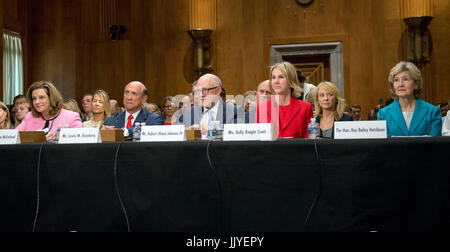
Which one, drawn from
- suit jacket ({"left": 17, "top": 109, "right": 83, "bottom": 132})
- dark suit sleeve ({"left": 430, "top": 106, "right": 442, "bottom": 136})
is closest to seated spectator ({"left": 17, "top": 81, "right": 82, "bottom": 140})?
suit jacket ({"left": 17, "top": 109, "right": 83, "bottom": 132})

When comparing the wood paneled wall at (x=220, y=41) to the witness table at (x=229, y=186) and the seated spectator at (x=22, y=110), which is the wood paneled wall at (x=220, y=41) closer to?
the seated spectator at (x=22, y=110)

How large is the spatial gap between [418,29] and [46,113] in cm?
547

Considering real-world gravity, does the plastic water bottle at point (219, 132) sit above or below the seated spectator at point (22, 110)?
below

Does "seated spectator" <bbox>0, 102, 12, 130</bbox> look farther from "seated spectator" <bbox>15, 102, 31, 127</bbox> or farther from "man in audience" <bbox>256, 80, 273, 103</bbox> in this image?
"man in audience" <bbox>256, 80, 273, 103</bbox>

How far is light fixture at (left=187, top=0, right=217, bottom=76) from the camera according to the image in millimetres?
7891

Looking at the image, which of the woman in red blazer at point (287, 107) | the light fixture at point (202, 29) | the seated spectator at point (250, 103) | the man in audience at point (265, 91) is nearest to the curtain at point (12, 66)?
the light fixture at point (202, 29)

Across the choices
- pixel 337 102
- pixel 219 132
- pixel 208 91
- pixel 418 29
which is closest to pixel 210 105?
pixel 208 91

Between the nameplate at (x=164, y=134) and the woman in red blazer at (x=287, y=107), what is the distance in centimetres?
88

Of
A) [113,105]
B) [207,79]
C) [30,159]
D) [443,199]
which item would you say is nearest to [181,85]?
[113,105]

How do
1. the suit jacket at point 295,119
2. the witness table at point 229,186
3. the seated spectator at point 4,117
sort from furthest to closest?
the seated spectator at point 4,117 < the suit jacket at point 295,119 < the witness table at point 229,186

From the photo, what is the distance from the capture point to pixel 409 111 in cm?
328

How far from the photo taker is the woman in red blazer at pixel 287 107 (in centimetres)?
342

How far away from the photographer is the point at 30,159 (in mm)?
2744

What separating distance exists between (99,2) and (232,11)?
2.35 metres
